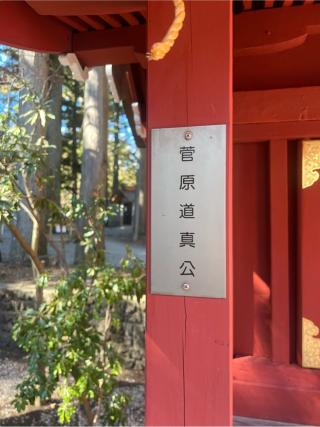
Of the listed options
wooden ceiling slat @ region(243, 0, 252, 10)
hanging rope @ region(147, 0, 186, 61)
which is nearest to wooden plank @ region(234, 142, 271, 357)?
wooden ceiling slat @ region(243, 0, 252, 10)

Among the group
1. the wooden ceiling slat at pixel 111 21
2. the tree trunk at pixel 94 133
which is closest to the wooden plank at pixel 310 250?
the wooden ceiling slat at pixel 111 21

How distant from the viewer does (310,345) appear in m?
2.48

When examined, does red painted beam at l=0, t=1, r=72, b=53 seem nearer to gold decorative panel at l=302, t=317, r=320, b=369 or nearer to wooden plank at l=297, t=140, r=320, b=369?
wooden plank at l=297, t=140, r=320, b=369

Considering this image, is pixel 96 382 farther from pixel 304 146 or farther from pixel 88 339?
pixel 304 146

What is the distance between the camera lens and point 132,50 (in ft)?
7.72

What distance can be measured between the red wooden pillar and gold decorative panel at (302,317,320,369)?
46.4 inches

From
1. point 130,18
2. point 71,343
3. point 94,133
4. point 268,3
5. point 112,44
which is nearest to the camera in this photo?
point 268,3

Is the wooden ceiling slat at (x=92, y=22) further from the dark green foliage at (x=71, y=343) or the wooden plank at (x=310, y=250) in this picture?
the dark green foliage at (x=71, y=343)

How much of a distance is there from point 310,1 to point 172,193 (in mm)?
1231

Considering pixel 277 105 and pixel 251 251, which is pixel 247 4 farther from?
pixel 251 251

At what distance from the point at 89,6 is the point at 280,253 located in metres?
1.76

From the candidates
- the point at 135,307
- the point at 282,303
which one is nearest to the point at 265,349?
the point at 282,303

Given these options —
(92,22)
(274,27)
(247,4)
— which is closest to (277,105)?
(274,27)

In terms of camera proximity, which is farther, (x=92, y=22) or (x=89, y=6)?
(x=92, y=22)
